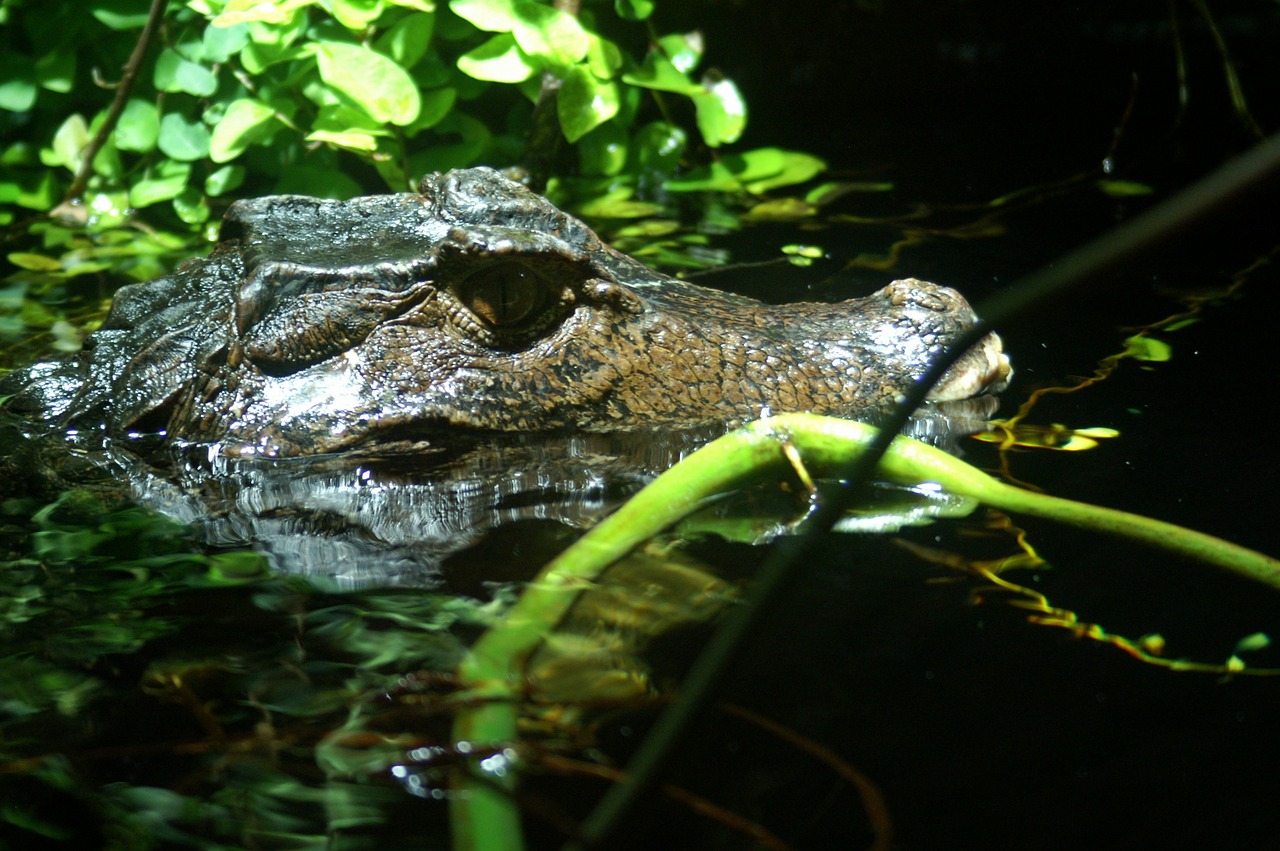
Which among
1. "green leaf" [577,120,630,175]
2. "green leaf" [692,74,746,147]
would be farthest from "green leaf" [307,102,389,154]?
"green leaf" [692,74,746,147]

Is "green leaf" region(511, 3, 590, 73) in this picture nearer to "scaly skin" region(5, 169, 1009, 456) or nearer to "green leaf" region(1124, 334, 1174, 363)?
"scaly skin" region(5, 169, 1009, 456)

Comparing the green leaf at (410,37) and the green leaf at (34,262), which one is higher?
the green leaf at (410,37)

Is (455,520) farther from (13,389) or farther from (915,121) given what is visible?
(915,121)

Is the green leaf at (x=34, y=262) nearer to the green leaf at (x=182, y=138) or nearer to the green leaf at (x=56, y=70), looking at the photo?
the green leaf at (x=182, y=138)

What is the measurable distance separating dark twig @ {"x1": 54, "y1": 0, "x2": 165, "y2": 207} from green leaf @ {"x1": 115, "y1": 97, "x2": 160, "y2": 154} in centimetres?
6

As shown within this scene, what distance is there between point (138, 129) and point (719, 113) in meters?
2.81

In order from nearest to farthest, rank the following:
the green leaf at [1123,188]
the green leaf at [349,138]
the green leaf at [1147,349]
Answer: the green leaf at [1147,349] < the green leaf at [349,138] < the green leaf at [1123,188]

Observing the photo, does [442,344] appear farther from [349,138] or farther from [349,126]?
[349,126]

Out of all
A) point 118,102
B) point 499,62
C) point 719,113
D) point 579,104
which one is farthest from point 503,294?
point 118,102

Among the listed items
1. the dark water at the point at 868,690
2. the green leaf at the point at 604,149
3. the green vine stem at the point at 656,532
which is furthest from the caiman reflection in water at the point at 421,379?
the green leaf at the point at 604,149

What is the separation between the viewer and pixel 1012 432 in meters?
3.24

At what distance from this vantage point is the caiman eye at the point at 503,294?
3.09 meters

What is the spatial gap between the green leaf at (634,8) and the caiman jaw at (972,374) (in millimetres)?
2893

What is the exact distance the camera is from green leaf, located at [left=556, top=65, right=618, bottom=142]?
16.6ft
